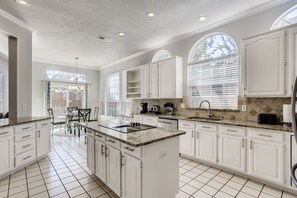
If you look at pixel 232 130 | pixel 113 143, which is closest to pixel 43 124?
pixel 113 143

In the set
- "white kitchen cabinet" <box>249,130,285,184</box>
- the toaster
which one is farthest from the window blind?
"white kitchen cabinet" <box>249,130,285,184</box>

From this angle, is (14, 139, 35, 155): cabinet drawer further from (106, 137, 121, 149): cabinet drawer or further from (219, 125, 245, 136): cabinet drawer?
(219, 125, 245, 136): cabinet drawer

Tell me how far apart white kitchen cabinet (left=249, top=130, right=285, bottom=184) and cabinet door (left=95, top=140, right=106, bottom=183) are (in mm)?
2293

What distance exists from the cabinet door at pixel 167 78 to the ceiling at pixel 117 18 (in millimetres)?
740

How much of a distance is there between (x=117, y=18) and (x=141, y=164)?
282 centimetres

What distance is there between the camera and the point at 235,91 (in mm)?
3275

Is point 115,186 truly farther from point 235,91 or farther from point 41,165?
point 235,91

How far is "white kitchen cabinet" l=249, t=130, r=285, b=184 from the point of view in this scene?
7.38 ft

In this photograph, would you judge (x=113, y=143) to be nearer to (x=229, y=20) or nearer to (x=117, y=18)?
(x=117, y=18)

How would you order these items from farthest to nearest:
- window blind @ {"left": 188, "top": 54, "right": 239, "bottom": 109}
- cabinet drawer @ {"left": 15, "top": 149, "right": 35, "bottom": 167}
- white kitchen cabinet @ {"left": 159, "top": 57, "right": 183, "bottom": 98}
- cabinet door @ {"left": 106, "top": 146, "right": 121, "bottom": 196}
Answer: white kitchen cabinet @ {"left": 159, "top": 57, "right": 183, "bottom": 98} → window blind @ {"left": 188, "top": 54, "right": 239, "bottom": 109} → cabinet drawer @ {"left": 15, "top": 149, "right": 35, "bottom": 167} → cabinet door @ {"left": 106, "top": 146, "right": 121, "bottom": 196}

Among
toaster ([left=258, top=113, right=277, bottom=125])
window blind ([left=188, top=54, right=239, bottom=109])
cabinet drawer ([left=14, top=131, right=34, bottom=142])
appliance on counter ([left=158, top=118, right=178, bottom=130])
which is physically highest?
window blind ([left=188, top=54, right=239, bottom=109])

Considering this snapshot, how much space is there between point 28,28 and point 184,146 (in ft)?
14.4

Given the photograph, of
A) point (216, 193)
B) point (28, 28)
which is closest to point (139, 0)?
point (28, 28)

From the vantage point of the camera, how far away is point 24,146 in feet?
9.72
